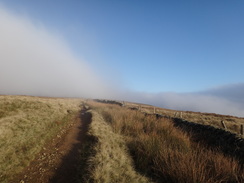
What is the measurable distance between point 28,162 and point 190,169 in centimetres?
658

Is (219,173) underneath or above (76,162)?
above

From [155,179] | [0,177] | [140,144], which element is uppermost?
[140,144]

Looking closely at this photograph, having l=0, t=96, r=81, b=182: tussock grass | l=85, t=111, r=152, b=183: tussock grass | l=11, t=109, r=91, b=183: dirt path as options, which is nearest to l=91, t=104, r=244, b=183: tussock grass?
l=85, t=111, r=152, b=183: tussock grass

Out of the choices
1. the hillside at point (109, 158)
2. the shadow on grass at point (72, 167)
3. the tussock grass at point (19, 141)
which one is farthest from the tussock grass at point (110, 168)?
the tussock grass at point (19, 141)

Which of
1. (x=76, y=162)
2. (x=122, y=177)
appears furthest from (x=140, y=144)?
(x=76, y=162)

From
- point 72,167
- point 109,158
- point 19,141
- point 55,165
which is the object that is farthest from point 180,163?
point 19,141

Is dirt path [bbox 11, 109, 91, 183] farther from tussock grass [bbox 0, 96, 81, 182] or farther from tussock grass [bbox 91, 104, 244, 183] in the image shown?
tussock grass [bbox 91, 104, 244, 183]

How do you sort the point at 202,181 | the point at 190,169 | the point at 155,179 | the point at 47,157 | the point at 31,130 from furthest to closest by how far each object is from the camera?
the point at 31,130 → the point at 47,157 → the point at 155,179 → the point at 190,169 → the point at 202,181

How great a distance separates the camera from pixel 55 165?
18.0 ft

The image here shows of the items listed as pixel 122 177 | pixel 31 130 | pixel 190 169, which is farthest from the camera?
pixel 31 130

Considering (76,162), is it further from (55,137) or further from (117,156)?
(55,137)

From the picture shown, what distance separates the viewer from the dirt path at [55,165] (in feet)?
15.2

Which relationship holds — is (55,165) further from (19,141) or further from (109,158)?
(19,141)

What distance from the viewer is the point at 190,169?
407 centimetres
